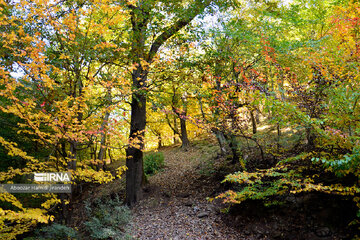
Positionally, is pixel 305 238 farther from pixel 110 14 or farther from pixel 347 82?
pixel 110 14

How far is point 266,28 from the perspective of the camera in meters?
6.70

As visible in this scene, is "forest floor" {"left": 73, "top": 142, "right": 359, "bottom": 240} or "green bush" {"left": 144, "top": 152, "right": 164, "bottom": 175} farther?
"green bush" {"left": 144, "top": 152, "right": 164, "bottom": 175}

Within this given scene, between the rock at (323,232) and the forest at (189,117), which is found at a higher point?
the forest at (189,117)

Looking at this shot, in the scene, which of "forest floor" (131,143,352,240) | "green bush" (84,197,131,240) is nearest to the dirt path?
"forest floor" (131,143,352,240)

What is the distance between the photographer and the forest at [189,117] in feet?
12.7

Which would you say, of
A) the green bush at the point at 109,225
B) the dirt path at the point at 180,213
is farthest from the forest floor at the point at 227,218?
the green bush at the point at 109,225

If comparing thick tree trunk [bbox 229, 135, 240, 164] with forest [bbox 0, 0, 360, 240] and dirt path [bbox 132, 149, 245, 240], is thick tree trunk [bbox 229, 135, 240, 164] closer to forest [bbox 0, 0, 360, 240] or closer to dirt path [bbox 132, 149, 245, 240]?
forest [bbox 0, 0, 360, 240]

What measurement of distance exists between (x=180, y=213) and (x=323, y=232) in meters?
3.49

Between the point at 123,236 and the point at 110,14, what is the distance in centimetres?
531

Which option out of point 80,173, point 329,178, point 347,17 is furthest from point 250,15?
point 80,173

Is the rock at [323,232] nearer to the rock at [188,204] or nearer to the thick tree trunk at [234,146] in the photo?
the thick tree trunk at [234,146]

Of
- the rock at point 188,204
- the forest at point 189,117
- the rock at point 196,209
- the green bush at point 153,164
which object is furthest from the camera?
the green bush at point 153,164

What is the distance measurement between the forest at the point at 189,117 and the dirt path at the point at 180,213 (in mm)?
43

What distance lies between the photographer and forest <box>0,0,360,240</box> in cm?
388
